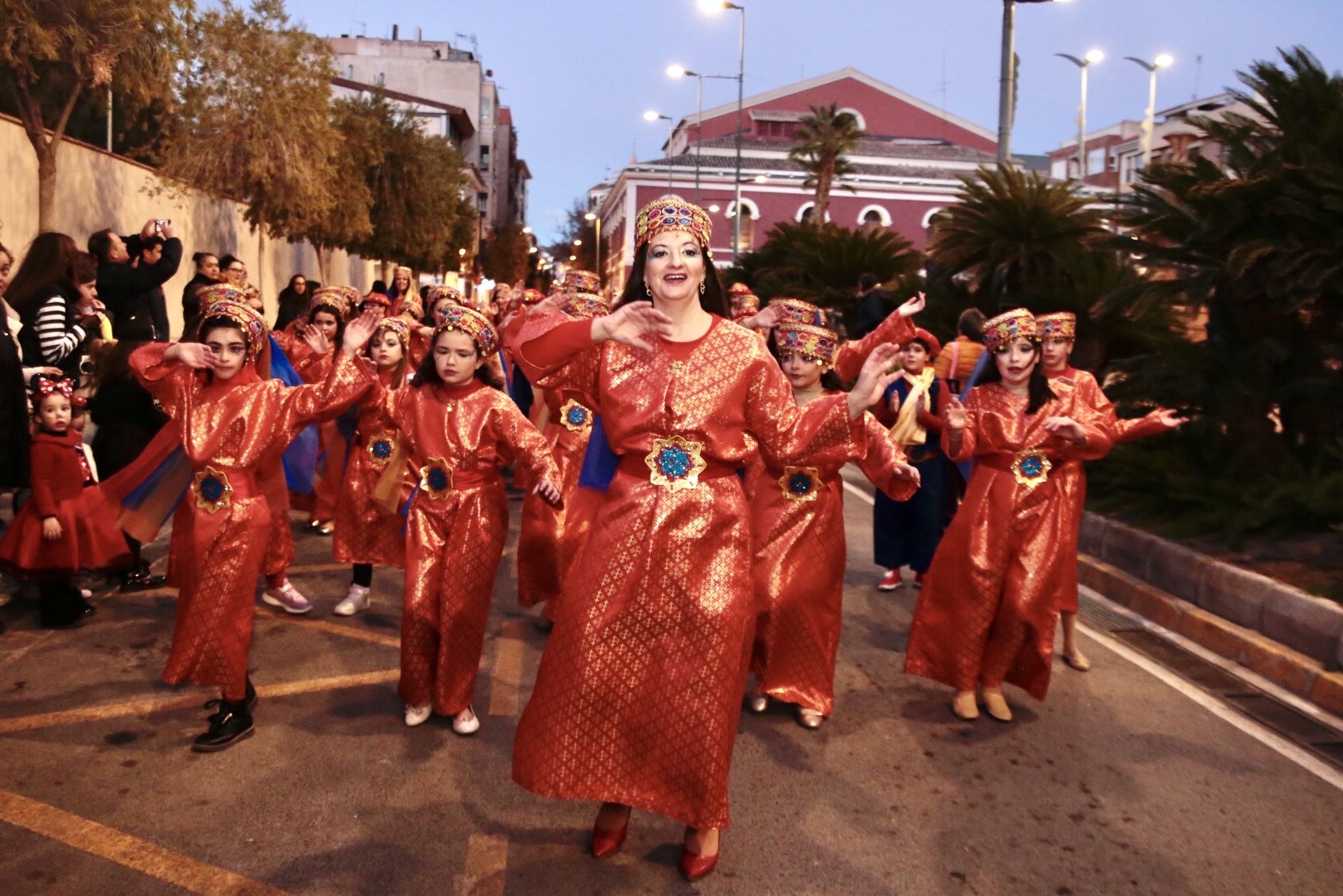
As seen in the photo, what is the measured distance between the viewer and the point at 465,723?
5.02m

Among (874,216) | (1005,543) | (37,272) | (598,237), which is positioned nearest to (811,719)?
(1005,543)

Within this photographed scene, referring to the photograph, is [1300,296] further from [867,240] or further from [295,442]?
[867,240]

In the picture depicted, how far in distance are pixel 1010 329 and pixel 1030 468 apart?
2.10 feet

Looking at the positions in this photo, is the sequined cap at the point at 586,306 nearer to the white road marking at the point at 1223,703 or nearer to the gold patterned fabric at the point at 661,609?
the white road marking at the point at 1223,703

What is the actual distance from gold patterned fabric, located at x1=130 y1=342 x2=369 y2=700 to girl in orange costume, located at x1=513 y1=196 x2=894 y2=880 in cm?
154

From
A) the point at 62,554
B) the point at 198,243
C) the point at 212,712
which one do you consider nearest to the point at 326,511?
the point at 62,554

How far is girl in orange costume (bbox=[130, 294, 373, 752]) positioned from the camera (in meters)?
4.76

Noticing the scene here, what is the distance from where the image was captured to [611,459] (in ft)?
A: 13.6

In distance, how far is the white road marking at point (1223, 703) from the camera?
5.04 metres

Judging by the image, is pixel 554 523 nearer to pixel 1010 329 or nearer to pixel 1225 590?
pixel 1010 329

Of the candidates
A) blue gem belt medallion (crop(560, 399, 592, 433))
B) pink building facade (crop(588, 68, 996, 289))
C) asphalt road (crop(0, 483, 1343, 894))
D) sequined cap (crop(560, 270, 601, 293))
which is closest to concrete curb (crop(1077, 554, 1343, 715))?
Result: asphalt road (crop(0, 483, 1343, 894))

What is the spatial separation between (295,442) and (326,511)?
4.18 feet

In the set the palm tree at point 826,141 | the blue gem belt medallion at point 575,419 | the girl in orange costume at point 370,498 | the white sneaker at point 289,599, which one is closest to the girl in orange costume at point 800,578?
the blue gem belt medallion at point 575,419

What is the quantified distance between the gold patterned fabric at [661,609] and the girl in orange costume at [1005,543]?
73.8 inches
